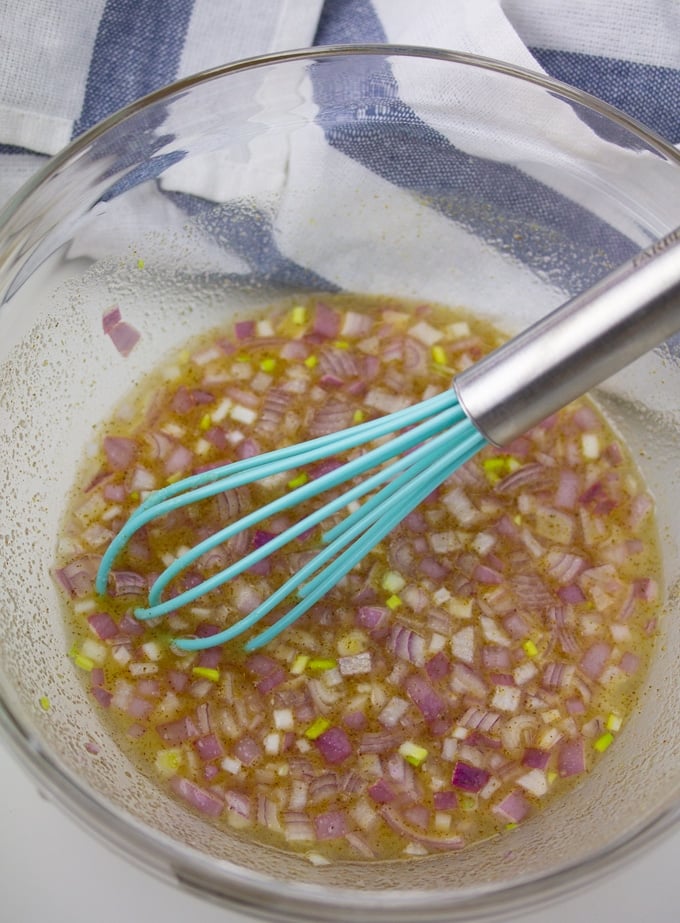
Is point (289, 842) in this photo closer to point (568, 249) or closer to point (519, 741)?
point (519, 741)

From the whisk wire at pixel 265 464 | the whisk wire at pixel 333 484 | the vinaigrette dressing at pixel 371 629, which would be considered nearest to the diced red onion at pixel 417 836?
the vinaigrette dressing at pixel 371 629

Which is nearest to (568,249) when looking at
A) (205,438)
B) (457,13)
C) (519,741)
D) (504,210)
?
(504,210)

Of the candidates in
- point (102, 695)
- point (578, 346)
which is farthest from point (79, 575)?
point (578, 346)

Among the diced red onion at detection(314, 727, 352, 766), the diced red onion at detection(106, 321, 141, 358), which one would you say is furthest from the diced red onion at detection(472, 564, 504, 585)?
the diced red onion at detection(106, 321, 141, 358)

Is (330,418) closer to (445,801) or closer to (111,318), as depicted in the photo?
(111,318)

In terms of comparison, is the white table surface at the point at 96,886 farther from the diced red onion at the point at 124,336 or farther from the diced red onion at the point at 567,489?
the diced red onion at the point at 124,336
